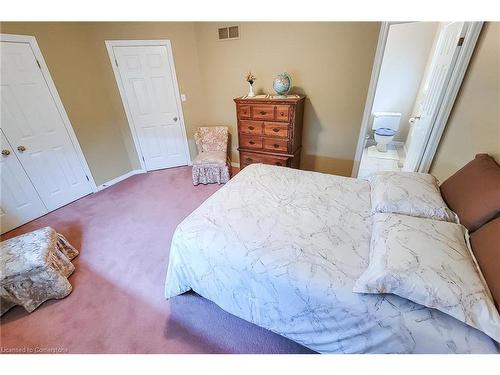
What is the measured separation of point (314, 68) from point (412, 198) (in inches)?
81.4

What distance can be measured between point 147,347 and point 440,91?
117 inches

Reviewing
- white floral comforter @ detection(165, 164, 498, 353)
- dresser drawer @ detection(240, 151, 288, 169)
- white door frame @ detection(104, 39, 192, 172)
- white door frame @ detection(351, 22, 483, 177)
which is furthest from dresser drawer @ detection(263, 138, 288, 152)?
white door frame @ detection(104, 39, 192, 172)

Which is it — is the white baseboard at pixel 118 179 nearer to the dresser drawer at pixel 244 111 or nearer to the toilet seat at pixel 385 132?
the dresser drawer at pixel 244 111

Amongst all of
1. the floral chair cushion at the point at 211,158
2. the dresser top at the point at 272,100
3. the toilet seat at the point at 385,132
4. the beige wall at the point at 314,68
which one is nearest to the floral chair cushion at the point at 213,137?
the floral chair cushion at the point at 211,158

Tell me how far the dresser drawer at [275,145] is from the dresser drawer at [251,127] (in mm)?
161

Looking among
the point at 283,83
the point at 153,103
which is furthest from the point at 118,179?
the point at 283,83

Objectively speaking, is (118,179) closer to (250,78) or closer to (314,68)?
(250,78)

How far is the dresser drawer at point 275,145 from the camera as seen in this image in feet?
9.15

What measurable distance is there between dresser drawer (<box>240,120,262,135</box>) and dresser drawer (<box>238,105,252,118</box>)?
0.08 meters

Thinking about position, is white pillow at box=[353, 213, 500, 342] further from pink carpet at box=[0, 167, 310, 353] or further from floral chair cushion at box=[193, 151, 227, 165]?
floral chair cushion at box=[193, 151, 227, 165]

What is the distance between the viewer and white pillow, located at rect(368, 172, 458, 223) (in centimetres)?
127

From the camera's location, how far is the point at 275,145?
2854 mm

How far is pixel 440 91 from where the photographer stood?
184cm
